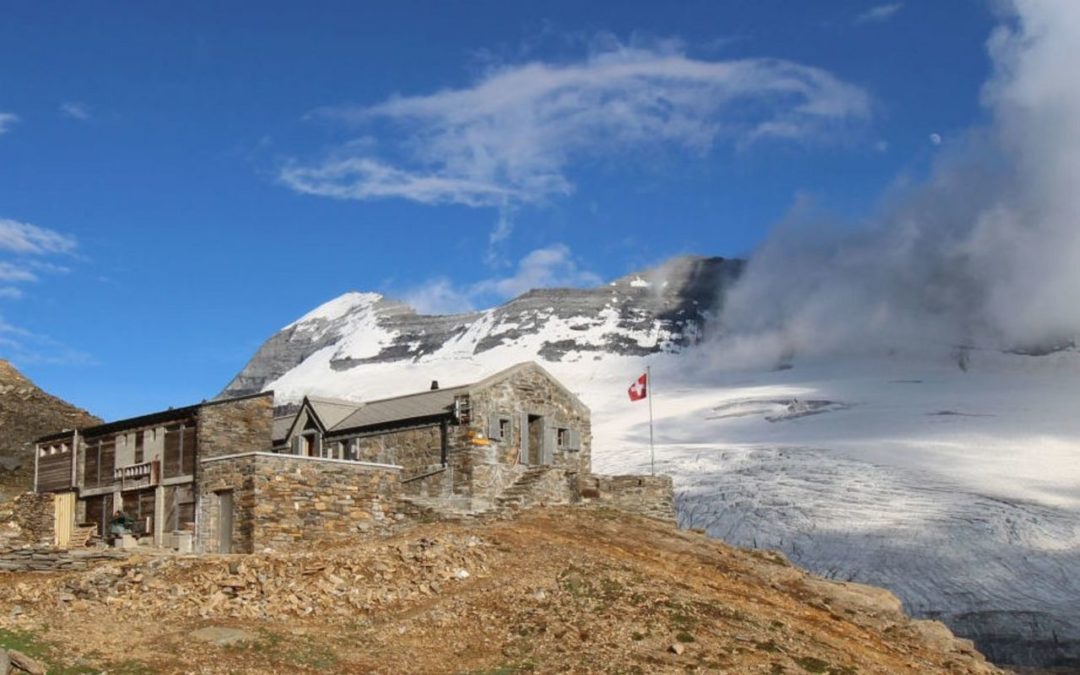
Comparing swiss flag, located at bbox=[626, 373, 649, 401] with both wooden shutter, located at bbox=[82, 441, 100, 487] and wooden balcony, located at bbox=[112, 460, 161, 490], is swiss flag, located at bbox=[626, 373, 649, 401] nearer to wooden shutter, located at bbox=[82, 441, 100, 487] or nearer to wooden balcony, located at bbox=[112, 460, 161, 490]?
wooden balcony, located at bbox=[112, 460, 161, 490]

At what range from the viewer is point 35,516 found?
1991 inches

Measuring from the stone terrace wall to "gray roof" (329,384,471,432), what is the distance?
243 inches

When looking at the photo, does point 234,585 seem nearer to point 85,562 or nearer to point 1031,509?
point 85,562

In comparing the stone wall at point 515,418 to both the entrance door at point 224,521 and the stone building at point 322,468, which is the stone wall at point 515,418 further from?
the entrance door at point 224,521

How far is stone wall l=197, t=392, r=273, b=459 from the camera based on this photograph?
147 feet

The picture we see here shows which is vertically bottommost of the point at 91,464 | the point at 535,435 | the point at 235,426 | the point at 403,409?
the point at 91,464

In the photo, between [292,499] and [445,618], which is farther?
[292,499]

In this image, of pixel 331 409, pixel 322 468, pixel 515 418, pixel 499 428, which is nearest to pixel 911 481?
pixel 515 418

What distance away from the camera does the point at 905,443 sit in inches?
4306

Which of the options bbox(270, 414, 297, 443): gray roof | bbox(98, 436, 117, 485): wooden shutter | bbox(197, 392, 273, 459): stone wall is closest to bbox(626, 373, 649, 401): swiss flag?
bbox(270, 414, 297, 443): gray roof

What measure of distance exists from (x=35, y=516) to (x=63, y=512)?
119 centimetres

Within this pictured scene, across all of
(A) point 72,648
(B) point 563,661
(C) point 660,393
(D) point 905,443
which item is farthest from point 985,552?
(C) point 660,393

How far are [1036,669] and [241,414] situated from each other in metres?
43.3

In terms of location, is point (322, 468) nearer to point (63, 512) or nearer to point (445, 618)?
point (445, 618)
